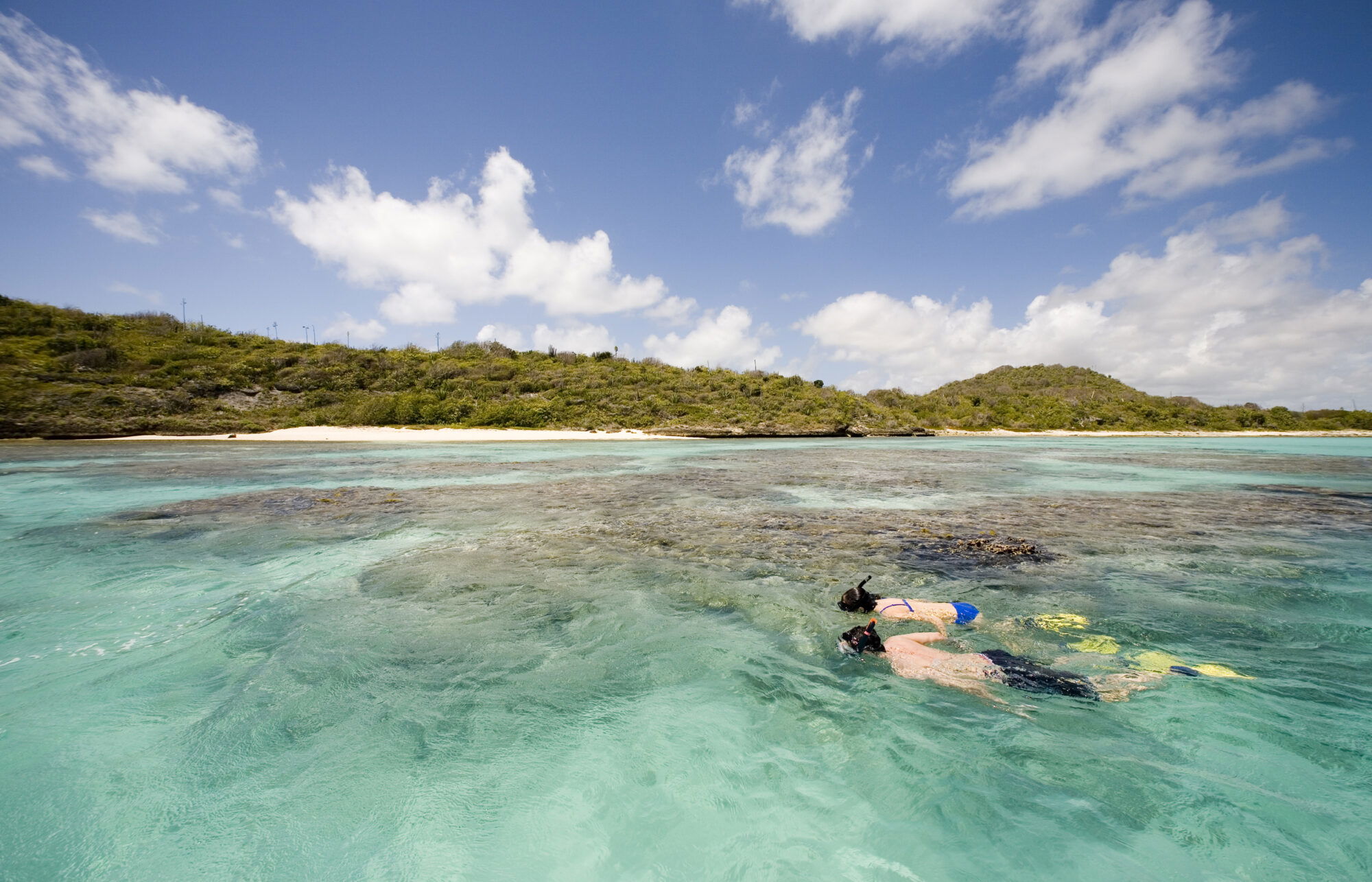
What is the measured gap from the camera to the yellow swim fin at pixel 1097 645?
15.7 ft

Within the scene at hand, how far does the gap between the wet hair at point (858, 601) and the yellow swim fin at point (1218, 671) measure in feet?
8.53

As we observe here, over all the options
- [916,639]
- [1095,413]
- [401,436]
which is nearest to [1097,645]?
[916,639]

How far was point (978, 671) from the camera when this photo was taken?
4379 mm

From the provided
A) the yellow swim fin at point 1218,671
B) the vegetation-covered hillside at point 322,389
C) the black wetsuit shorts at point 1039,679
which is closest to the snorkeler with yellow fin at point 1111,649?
the yellow swim fin at point 1218,671

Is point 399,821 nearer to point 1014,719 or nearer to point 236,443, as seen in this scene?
point 1014,719

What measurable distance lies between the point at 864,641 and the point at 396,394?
5352 centimetres

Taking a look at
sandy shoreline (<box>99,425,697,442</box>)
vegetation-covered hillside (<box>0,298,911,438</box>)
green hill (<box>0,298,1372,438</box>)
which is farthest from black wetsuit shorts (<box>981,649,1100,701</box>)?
vegetation-covered hillside (<box>0,298,911,438</box>)

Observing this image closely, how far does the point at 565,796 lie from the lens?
10.1ft

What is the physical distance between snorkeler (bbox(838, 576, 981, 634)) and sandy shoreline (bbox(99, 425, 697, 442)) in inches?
1518

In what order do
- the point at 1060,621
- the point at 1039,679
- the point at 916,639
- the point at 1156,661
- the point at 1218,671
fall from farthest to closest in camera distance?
the point at 1060,621, the point at 916,639, the point at 1156,661, the point at 1218,671, the point at 1039,679

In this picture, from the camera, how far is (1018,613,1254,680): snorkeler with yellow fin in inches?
171

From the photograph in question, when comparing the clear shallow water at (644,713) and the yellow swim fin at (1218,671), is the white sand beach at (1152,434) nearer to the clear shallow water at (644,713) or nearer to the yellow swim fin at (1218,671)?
the clear shallow water at (644,713)

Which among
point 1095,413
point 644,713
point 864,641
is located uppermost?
point 1095,413

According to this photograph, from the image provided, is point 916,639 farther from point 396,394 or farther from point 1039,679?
point 396,394
